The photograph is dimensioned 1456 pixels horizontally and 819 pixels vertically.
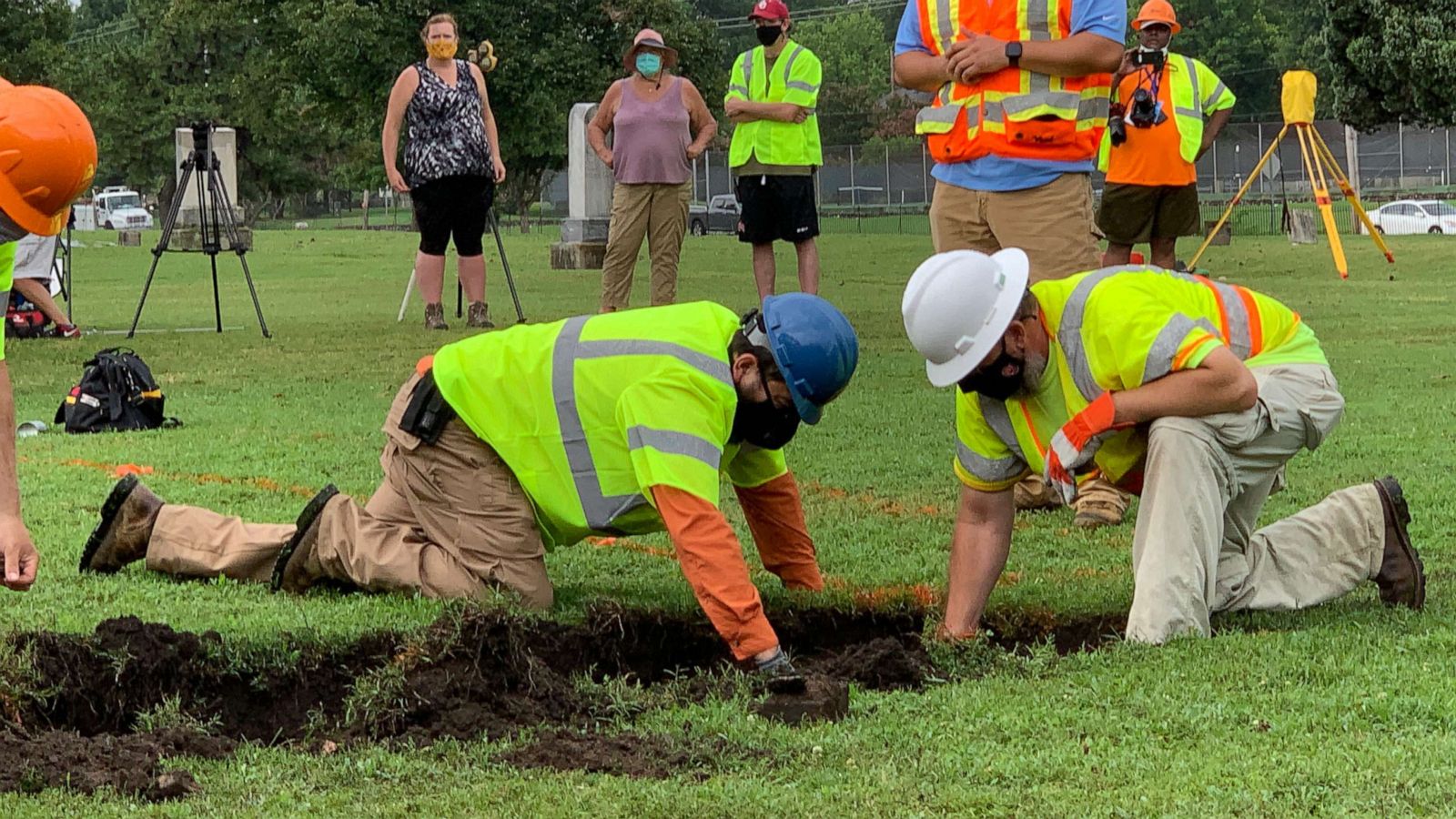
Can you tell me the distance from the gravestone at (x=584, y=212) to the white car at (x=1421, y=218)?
2580cm

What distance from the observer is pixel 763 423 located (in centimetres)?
509

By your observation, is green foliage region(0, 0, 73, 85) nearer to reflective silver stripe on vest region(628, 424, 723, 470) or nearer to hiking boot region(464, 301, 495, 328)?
hiking boot region(464, 301, 495, 328)

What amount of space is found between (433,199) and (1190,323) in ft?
29.9

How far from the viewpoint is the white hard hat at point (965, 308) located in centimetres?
473

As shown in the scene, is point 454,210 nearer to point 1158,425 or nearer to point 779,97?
point 779,97

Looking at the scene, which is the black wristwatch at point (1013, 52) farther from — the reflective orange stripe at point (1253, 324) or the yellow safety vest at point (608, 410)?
the yellow safety vest at point (608, 410)

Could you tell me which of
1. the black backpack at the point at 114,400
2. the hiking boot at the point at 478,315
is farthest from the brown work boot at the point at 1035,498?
the hiking boot at the point at 478,315

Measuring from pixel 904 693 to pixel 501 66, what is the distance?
49.7 metres

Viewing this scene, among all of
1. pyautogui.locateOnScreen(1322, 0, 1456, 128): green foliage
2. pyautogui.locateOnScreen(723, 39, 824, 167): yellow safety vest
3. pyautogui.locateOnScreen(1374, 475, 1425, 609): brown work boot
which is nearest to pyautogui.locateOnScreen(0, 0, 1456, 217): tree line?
pyautogui.locateOnScreen(1322, 0, 1456, 128): green foliage

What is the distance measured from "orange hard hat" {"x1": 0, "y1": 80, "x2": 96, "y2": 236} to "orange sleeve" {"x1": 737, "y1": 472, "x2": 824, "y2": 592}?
7.69 ft

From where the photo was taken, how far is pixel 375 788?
375 cm

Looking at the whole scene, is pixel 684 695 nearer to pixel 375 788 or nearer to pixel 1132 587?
pixel 375 788

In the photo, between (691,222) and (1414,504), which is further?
(691,222)

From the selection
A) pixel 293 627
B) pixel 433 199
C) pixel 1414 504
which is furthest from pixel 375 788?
pixel 433 199
